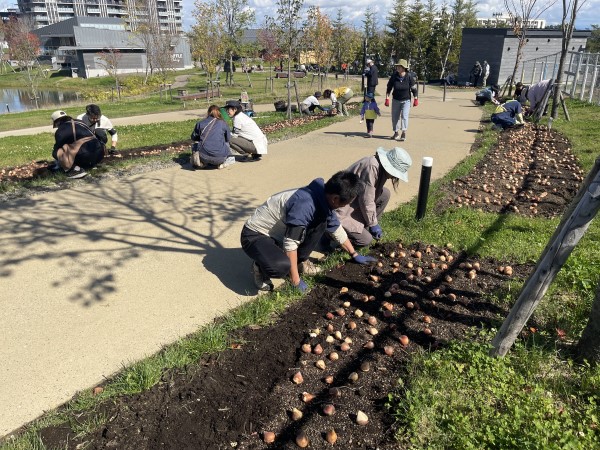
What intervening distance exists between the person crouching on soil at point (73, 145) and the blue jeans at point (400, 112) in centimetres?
686

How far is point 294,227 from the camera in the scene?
3.90 metres

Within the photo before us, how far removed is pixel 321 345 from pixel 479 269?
7.02 feet

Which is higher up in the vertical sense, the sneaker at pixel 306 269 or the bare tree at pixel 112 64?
the bare tree at pixel 112 64

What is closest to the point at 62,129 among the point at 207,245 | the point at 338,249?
the point at 207,245

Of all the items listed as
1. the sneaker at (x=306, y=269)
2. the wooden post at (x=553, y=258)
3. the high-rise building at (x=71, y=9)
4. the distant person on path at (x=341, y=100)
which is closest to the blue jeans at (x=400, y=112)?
the distant person on path at (x=341, y=100)

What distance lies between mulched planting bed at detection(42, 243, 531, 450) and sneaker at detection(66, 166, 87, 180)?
570 centimetres

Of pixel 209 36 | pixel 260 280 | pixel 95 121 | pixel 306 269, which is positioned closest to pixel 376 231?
pixel 306 269

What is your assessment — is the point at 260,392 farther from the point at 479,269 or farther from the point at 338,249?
the point at 479,269

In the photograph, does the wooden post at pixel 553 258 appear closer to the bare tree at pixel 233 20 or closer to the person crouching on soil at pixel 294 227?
the person crouching on soil at pixel 294 227

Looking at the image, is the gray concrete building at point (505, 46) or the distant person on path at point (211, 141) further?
the gray concrete building at point (505, 46)

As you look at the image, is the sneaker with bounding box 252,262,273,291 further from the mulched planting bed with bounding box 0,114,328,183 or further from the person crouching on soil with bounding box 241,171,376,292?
the mulched planting bed with bounding box 0,114,328,183

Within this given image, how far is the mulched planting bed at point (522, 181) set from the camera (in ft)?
22.0

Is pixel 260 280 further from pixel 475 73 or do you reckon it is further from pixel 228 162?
pixel 475 73

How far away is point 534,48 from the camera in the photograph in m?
29.3
